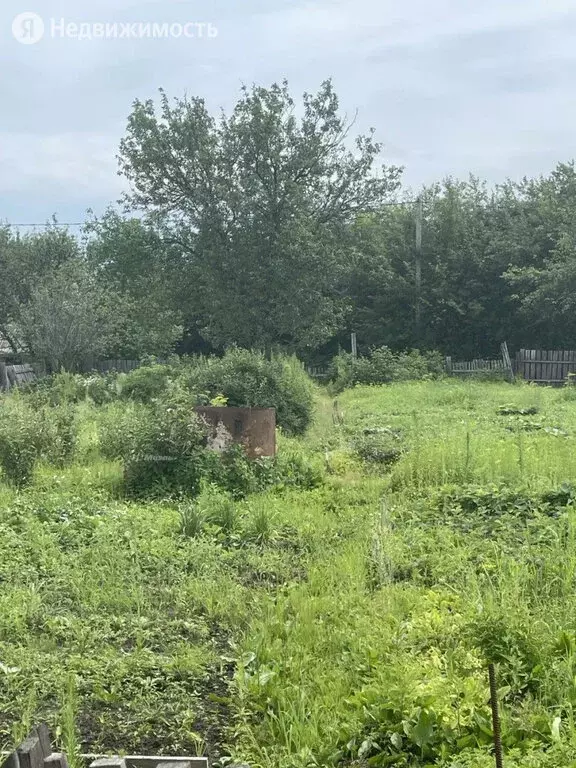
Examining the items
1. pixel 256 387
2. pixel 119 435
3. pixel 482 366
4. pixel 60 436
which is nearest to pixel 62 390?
pixel 256 387

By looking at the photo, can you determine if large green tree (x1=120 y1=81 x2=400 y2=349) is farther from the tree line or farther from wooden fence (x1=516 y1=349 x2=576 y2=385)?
wooden fence (x1=516 y1=349 x2=576 y2=385)

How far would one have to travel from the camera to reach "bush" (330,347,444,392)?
2291cm

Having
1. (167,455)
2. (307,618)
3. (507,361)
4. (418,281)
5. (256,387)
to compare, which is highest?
(418,281)

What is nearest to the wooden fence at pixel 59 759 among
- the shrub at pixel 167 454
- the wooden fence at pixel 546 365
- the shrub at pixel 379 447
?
the shrub at pixel 167 454

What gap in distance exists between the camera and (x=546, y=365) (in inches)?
955

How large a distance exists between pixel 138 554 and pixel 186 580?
26.7 inches

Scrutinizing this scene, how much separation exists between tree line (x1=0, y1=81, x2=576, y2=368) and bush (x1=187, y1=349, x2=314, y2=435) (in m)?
8.27

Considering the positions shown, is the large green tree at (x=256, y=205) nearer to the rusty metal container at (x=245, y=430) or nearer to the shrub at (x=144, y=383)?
the shrub at (x=144, y=383)

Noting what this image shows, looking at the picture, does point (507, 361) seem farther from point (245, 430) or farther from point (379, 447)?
point (245, 430)

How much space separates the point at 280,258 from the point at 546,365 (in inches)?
364

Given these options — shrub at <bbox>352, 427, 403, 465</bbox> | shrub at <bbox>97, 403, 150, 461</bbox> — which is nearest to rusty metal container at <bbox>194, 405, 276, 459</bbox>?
shrub at <bbox>97, 403, 150, 461</bbox>

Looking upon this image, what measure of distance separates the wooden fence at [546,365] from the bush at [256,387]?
13.2m

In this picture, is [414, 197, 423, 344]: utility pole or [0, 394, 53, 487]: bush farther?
[414, 197, 423, 344]: utility pole

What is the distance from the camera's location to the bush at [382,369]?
75.2 ft
